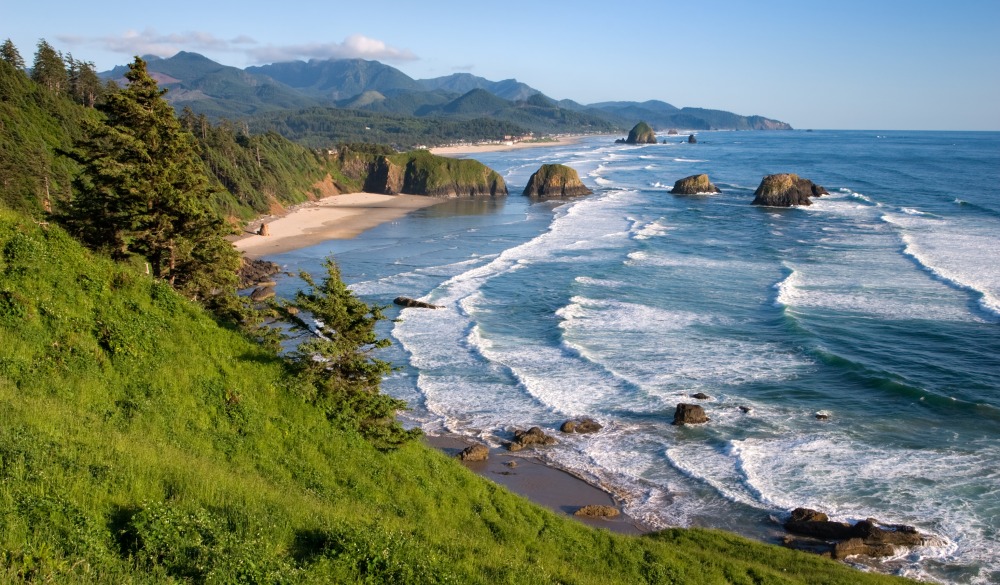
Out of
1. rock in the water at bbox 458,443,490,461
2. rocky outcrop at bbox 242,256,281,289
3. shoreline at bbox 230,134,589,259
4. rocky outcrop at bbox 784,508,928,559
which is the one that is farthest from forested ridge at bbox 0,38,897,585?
shoreline at bbox 230,134,589,259

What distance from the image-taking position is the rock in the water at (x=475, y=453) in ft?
89.0

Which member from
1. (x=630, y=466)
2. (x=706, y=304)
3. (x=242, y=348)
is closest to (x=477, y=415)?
(x=630, y=466)

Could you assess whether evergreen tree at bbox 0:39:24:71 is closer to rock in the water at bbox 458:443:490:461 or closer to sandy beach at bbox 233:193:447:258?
sandy beach at bbox 233:193:447:258

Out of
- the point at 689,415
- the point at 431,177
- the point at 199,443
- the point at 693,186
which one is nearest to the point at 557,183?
the point at 693,186

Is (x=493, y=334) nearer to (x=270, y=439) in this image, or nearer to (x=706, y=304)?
(x=706, y=304)

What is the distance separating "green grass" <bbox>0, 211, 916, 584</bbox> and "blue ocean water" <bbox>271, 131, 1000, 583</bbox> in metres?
5.22

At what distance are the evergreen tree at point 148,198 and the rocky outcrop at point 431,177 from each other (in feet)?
306

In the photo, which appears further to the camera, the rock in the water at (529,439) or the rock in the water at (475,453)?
the rock in the water at (529,439)

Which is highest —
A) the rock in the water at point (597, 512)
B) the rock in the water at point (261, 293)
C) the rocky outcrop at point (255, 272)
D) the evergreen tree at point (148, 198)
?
the evergreen tree at point (148, 198)

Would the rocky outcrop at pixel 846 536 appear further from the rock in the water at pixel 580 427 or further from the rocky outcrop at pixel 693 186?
the rocky outcrop at pixel 693 186

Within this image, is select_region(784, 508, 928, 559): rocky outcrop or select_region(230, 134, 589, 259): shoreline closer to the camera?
select_region(784, 508, 928, 559): rocky outcrop

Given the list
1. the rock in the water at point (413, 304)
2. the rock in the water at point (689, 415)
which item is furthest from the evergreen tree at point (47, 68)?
the rock in the water at point (689, 415)

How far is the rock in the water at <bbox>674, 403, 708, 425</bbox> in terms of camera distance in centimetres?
2992

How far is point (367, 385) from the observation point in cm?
1977
